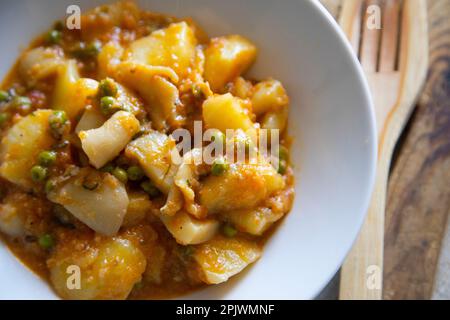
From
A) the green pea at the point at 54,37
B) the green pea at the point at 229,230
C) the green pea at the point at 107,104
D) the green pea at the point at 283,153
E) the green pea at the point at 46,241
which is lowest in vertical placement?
the green pea at the point at 46,241

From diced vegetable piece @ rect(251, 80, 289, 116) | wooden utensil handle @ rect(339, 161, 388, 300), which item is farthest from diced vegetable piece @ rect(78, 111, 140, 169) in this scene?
wooden utensil handle @ rect(339, 161, 388, 300)

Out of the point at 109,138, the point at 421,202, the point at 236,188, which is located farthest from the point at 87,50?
the point at 421,202

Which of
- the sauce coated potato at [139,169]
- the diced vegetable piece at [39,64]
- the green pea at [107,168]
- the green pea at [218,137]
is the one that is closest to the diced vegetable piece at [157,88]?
the sauce coated potato at [139,169]

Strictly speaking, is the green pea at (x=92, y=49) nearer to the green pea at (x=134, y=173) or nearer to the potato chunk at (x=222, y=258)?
the green pea at (x=134, y=173)

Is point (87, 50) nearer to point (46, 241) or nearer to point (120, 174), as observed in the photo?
point (120, 174)

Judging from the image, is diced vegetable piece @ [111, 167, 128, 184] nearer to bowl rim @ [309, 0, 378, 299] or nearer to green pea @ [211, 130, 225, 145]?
green pea @ [211, 130, 225, 145]

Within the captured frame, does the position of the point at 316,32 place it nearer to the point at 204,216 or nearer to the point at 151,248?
the point at 204,216
